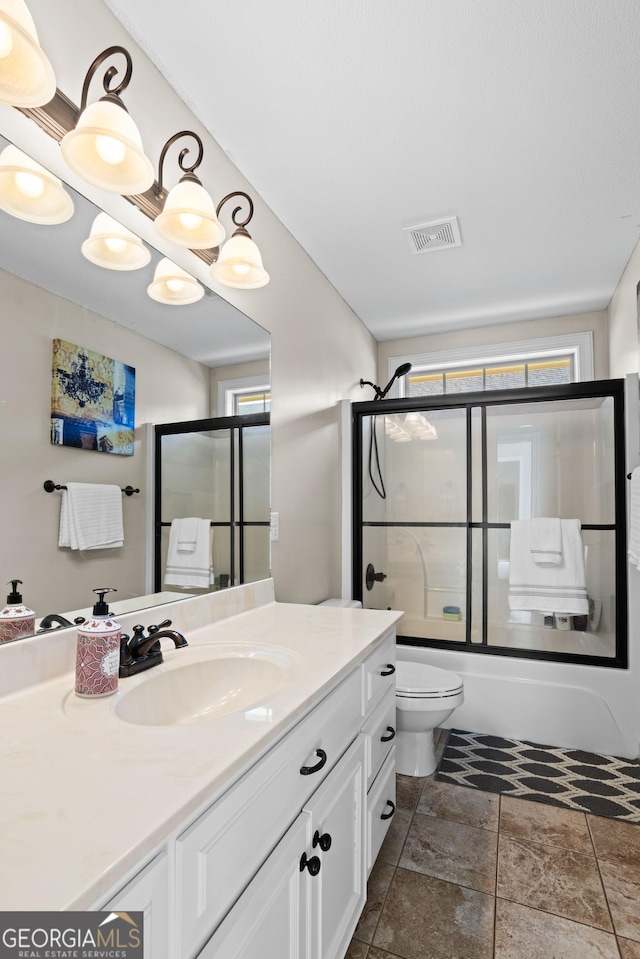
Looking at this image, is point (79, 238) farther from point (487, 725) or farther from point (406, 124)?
point (487, 725)

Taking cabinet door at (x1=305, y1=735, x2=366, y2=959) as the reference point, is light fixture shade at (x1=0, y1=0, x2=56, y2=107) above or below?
above

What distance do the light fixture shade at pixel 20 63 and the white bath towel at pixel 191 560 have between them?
1.01 m

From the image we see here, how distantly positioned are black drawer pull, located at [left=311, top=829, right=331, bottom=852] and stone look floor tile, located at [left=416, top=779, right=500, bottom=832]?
3.52ft

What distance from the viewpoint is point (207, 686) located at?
1268mm

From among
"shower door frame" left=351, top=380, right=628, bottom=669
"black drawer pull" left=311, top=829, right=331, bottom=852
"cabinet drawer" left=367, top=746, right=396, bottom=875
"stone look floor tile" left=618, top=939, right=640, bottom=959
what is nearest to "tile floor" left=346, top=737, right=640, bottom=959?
"stone look floor tile" left=618, top=939, right=640, bottom=959

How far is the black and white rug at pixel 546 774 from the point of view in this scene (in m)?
2.05

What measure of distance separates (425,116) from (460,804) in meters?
2.49

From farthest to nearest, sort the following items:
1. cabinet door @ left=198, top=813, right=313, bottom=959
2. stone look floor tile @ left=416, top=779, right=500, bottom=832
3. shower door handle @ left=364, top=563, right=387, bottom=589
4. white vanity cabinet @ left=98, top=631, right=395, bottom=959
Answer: shower door handle @ left=364, top=563, right=387, bottom=589 < stone look floor tile @ left=416, top=779, right=500, bottom=832 < cabinet door @ left=198, top=813, right=313, bottom=959 < white vanity cabinet @ left=98, top=631, right=395, bottom=959

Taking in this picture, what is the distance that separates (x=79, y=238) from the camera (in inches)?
48.5

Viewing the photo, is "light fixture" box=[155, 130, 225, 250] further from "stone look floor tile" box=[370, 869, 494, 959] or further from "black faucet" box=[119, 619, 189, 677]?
"stone look floor tile" box=[370, 869, 494, 959]

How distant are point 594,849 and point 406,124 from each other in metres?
2.52

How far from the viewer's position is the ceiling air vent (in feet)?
7.73

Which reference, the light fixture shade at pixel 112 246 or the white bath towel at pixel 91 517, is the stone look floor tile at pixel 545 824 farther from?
the light fixture shade at pixel 112 246

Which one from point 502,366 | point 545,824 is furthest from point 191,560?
point 502,366
